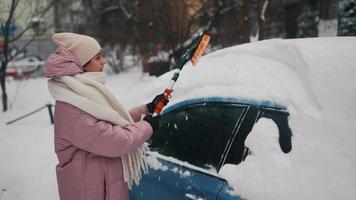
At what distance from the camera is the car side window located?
6.82 feet

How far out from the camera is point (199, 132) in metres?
2.25

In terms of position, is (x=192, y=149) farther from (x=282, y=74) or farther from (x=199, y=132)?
(x=282, y=74)

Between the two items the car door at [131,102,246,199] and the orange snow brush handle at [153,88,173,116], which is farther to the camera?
the orange snow brush handle at [153,88,173,116]

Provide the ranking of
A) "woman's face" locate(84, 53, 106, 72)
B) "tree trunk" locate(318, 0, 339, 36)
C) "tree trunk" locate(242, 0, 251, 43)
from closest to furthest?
"woman's face" locate(84, 53, 106, 72)
"tree trunk" locate(318, 0, 339, 36)
"tree trunk" locate(242, 0, 251, 43)

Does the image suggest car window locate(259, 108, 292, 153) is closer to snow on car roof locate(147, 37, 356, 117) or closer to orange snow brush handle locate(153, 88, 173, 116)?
snow on car roof locate(147, 37, 356, 117)

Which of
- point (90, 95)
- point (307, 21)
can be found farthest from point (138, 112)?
point (307, 21)

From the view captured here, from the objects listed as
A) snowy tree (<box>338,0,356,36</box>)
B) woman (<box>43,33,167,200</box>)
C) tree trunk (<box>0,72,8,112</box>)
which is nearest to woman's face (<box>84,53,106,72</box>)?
woman (<box>43,33,167,200</box>)

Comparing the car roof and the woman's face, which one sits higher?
the woman's face

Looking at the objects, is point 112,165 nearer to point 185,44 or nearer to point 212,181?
point 212,181

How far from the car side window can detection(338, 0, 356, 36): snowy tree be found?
7.29 meters

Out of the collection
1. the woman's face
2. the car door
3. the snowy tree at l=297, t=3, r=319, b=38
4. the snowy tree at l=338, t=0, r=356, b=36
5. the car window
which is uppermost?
the woman's face

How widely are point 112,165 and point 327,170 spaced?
1099 mm

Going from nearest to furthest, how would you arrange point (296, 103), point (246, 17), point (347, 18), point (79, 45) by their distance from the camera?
point (296, 103)
point (79, 45)
point (347, 18)
point (246, 17)

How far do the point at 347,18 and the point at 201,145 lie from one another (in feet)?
25.2
